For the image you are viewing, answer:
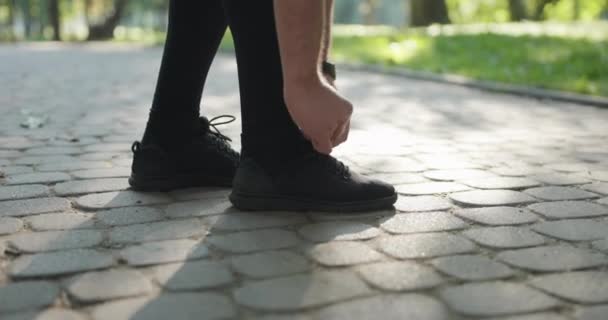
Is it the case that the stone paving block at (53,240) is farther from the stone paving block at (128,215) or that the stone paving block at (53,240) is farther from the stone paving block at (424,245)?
the stone paving block at (424,245)

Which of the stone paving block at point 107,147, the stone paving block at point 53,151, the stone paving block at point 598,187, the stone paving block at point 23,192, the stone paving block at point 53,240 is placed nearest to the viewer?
the stone paving block at point 53,240

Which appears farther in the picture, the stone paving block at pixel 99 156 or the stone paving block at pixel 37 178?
the stone paving block at pixel 99 156

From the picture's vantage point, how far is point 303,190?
2.47 metres

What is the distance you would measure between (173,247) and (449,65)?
7.45 m

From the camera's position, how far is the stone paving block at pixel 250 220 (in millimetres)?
2324

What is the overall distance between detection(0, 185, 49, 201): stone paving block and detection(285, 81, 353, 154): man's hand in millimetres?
1115

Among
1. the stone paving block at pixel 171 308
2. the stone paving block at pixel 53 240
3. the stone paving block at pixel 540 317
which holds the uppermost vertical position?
the stone paving block at pixel 540 317

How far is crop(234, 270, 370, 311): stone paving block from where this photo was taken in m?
1.70

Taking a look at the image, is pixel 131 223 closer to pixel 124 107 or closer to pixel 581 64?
pixel 124 107

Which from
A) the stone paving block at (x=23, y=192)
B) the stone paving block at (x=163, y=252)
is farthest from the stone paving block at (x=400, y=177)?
the stone paving block at (x=23, y=192)

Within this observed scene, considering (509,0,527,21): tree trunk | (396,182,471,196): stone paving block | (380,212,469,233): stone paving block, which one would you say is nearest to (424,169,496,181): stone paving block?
(396,182,471,196): stone paving block

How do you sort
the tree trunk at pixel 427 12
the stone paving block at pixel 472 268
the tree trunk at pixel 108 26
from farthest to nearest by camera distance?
the tree trunk at pixel 108 26
the tree trunk at pixel 427 12
the stone paving block at pixel 472 268

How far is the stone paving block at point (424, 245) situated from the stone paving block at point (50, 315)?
86 centimetres

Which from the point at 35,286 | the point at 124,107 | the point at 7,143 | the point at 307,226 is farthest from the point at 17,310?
the point at 124,107
